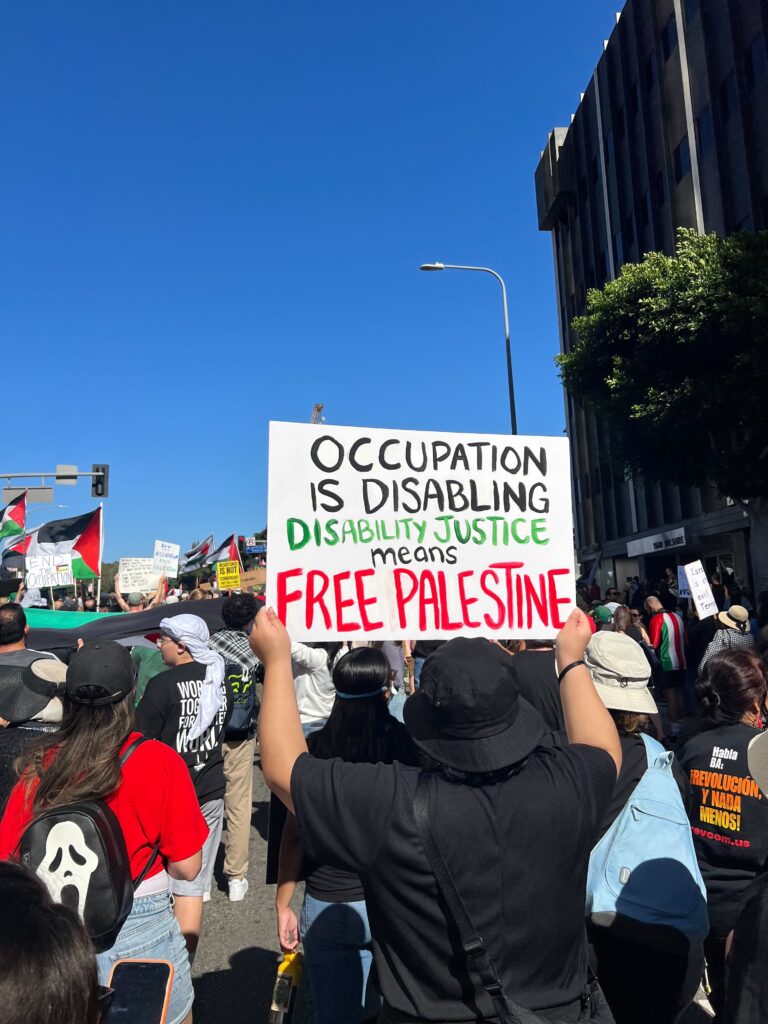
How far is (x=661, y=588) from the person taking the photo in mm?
17594

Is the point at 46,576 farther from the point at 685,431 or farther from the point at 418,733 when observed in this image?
the point at 685,431

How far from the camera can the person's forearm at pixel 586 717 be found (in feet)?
6.65

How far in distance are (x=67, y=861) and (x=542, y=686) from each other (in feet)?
7.67

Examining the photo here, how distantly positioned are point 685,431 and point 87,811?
51.3 ft

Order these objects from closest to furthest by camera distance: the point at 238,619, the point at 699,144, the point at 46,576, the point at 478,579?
the point at 478,579 → the point at 238,619 → the point at 46,576 → the point at 699,144

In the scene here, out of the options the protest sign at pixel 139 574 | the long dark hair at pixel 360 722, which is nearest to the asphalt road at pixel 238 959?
the long dark hair at pixel 360 722

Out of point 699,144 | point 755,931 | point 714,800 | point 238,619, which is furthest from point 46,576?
point 699,144

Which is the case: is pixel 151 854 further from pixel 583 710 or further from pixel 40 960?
pixel 40 960

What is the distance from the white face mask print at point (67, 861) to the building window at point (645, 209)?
2724cm

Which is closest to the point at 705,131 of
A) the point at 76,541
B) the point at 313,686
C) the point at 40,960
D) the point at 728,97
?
the point at 728,97

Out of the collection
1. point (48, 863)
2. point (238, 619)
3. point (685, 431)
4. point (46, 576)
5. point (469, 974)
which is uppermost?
point (685, 431)

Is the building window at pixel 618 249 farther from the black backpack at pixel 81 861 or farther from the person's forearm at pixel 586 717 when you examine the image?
the black backpack at pixel 81 861

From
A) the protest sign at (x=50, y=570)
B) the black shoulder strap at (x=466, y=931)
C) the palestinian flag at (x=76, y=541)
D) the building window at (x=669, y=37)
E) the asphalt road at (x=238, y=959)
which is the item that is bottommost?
the asphalt road at (x=238, y=959)

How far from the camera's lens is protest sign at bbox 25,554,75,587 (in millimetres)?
11727
